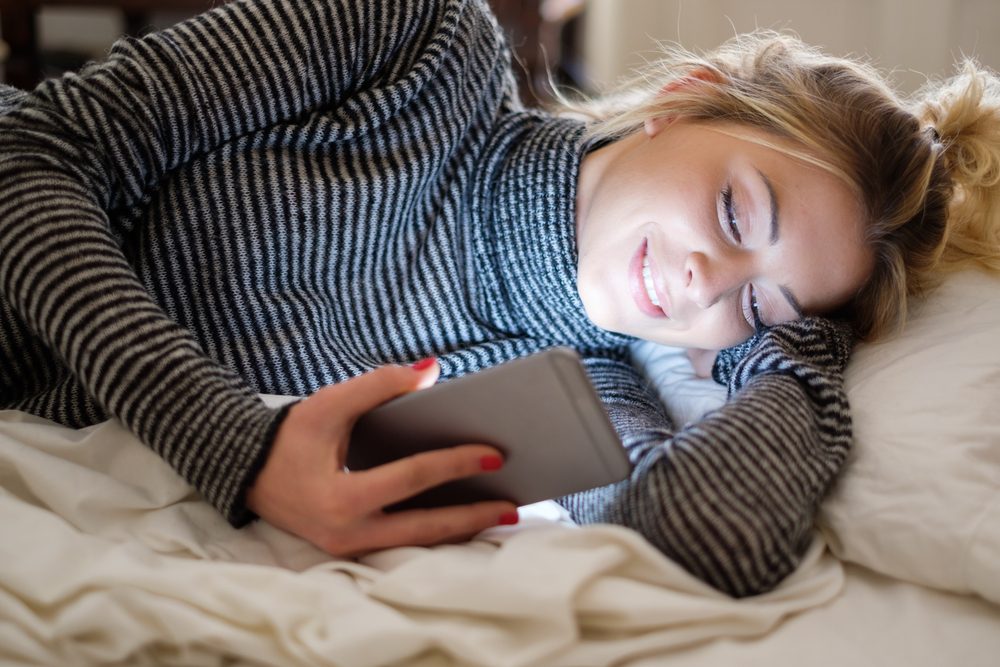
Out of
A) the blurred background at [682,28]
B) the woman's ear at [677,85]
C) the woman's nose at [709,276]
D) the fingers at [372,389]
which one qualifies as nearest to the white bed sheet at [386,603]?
the fingers at [372,389]

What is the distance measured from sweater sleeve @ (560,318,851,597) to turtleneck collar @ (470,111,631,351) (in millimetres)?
252

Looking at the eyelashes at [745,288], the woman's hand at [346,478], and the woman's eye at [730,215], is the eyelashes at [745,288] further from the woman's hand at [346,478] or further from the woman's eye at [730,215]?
the woman's hand at [346,478]

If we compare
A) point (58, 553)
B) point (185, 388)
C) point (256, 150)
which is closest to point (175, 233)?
point (256, 150)

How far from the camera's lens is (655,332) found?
0.98 metres

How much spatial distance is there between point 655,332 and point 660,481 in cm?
29

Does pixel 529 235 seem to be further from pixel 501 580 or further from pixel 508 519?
pixel 501 580

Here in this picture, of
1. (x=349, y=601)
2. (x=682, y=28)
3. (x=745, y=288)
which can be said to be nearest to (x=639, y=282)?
(x=745, y=288)

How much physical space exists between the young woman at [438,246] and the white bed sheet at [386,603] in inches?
1.7

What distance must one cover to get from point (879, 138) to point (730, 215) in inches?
7.9

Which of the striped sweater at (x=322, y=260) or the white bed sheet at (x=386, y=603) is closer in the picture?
the white bed sheet at (x=386, y=603)

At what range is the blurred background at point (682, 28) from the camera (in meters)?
2.03

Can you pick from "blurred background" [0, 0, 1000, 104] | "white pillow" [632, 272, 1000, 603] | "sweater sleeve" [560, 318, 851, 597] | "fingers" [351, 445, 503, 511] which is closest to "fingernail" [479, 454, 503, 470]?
"fingers" [351, 445, 503, 511]

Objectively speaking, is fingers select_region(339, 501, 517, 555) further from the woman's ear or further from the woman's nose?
the woman's ear

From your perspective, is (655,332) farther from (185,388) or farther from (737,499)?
(185,388)
